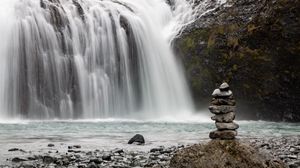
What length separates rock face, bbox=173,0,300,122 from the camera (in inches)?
1563

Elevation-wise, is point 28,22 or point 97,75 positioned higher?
point 28,22

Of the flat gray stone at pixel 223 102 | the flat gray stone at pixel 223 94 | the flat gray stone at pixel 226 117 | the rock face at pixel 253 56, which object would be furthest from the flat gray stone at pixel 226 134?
the rock face at pixel 253 56

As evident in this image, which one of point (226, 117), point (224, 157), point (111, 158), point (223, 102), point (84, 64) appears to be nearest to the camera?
point (224, 157)

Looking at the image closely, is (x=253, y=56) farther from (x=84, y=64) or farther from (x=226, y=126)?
(x=226, y=126)

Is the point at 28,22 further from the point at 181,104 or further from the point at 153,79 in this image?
the point at 181,104

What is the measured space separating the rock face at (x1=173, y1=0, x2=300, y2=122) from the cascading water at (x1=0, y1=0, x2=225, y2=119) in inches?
96.0

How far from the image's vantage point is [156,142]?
20625 millimetres

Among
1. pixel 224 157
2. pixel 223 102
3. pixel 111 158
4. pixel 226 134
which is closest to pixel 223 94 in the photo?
pixel 223 102

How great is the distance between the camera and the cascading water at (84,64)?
127 ft

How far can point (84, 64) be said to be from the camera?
41125 mm

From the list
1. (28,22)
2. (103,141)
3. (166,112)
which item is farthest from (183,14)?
(103,141)

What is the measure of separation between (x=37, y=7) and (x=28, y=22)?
2397mm

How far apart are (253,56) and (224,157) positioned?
1286 inches

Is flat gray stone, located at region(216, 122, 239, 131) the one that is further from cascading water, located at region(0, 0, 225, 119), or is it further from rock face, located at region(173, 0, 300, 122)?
rock face, located at region(173, 0, 300, 122)
